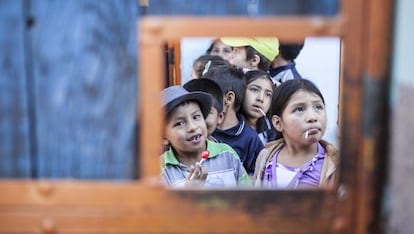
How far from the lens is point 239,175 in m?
2.43

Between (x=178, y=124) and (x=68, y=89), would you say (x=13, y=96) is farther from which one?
(x=178, y=124)

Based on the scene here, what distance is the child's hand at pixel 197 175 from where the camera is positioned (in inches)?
87.1

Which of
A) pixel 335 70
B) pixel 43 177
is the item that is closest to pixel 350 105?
pixel 43 177

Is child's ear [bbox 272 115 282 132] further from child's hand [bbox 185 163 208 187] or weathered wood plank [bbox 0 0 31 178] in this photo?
weathered wood plank [bbox 0 0 31 178]

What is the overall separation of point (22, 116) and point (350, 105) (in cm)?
50

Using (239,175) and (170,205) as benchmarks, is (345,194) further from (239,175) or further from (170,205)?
(239,175)

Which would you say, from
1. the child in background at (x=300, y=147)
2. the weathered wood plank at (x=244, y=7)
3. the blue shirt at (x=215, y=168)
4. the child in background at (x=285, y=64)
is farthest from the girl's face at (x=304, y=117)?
the weathered wood plank at (x=244, y=7)

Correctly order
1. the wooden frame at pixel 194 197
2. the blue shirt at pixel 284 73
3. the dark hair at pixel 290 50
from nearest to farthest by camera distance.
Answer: the wooden frame at pixel 194 197
the blue shirt at pixel 284 73
the dark hair at pixel 290 50

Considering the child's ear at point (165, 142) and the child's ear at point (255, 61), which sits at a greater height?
the child's ear at point (255, 61)

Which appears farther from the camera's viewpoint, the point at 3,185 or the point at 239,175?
the point at 239,175

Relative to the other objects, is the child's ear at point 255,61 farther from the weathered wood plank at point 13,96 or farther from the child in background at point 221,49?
the weathered wood plank at point 13,96

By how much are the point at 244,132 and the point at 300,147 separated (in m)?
0.41

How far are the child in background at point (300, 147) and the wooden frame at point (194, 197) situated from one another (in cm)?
127

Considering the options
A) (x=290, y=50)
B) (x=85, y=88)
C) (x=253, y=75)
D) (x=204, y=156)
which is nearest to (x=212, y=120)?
(x=204, y=156)
